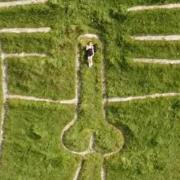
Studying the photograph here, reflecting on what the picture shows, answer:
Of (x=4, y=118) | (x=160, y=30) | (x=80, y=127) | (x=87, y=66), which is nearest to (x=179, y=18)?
(x=160, y=30)

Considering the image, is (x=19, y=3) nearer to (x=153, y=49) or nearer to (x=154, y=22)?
(x=154, y=22)

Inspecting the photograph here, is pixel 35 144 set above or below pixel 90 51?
below

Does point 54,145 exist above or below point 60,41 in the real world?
below

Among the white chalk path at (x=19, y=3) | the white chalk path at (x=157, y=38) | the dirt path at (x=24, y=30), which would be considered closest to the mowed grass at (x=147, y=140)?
the white chalk path at (x=157, y=38)

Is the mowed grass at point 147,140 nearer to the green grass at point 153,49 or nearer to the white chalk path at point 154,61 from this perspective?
the white chalk path at point 154,61

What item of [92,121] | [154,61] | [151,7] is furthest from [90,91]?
[151,7]

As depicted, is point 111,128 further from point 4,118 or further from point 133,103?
point 4,118

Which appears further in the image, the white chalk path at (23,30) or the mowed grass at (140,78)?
the mowed grass at (140,78)
